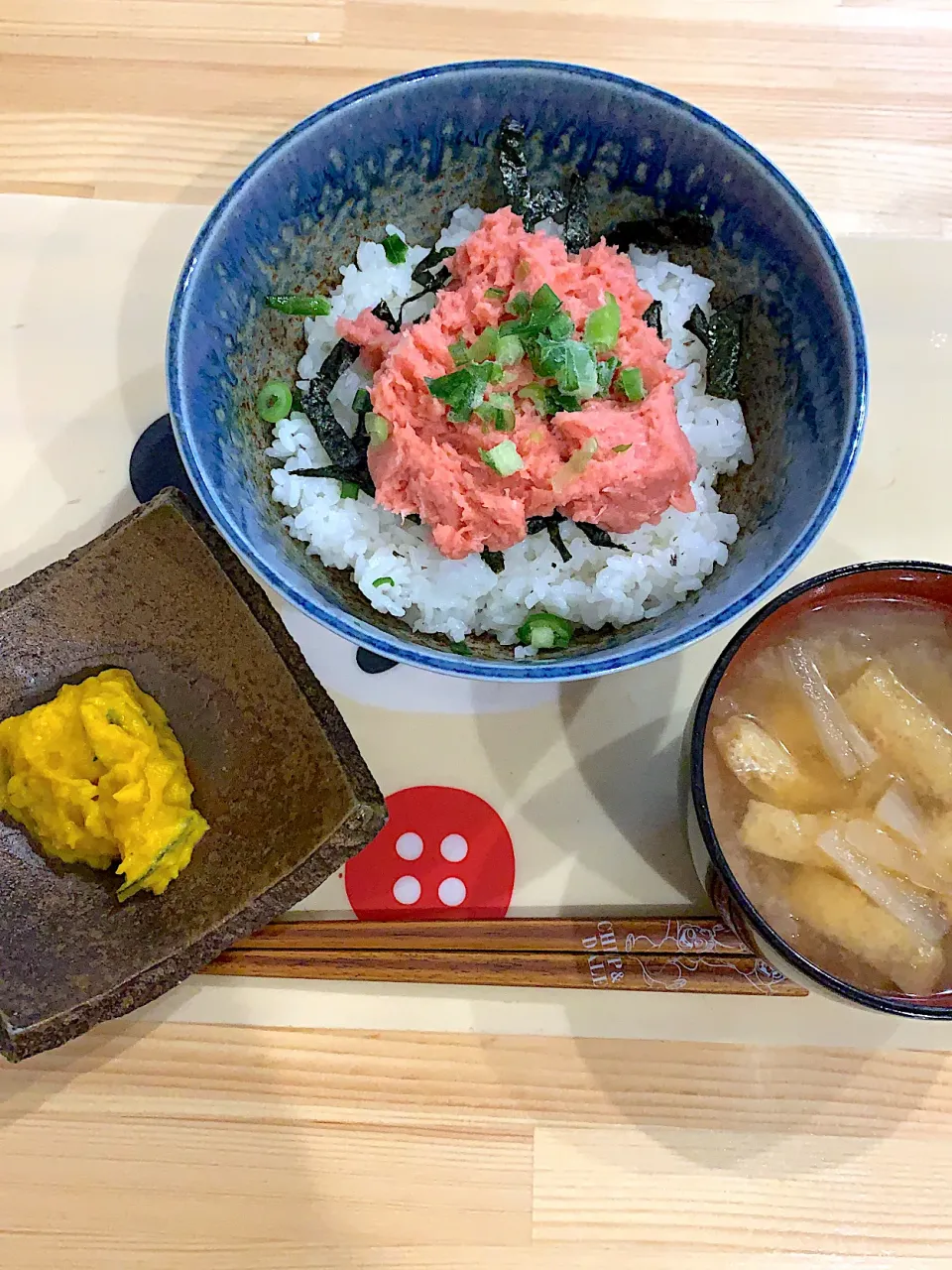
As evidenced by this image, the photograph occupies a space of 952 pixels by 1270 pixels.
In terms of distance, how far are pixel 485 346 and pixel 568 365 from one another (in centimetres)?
14

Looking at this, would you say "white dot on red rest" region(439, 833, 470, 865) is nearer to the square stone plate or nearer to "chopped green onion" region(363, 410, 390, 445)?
the square stone plate

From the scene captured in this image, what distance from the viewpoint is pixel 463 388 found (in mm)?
1450

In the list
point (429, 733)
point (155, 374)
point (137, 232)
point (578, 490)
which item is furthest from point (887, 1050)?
point (137, 232)

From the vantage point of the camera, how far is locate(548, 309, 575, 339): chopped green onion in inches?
57.5

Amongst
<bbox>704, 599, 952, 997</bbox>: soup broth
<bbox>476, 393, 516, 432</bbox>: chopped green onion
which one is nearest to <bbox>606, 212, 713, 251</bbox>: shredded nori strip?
<bbox>476, 393, 516, 432</bbox>: chopped green onion

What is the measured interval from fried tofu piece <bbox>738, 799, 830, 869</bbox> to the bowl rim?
0.20ft

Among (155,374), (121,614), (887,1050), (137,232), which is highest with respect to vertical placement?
(137,232)

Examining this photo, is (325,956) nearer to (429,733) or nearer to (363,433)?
(429,733)

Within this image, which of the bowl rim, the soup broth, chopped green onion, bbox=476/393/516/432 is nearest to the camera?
the bowl rim

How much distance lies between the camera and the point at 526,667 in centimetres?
132

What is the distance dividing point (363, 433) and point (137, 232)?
69 cm

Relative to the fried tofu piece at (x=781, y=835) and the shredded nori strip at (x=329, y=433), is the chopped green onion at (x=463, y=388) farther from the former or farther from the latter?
the fried tofu piece at (x=781, y=835)

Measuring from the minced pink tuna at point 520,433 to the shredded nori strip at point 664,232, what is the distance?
0.44 feet

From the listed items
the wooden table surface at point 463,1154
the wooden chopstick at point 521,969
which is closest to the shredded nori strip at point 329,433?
the wooden chopstick at point 521,969
